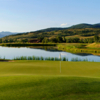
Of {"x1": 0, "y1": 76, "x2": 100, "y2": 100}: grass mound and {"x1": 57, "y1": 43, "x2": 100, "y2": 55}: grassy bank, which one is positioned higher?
{"x1": 0, "y1": 76, "x2": 100, "y2": 100}: grass mound

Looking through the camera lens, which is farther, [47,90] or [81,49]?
[81,49]

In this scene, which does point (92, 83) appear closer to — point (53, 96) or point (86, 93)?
point (86, 93)

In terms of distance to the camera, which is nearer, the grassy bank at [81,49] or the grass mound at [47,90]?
the grass mound at [47,90]

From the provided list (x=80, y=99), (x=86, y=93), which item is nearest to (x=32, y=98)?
(x=80, y=99)

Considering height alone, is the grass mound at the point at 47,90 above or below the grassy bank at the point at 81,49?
above

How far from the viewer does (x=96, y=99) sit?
4371 millimetres

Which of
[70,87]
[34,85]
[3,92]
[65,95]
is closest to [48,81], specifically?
[34,85]

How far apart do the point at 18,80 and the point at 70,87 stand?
90.7 inches

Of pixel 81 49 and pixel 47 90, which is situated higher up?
pixel 47 90

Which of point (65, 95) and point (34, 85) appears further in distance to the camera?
point (34, 85)

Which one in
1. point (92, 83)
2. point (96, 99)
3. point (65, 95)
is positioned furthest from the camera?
point (92, 83)

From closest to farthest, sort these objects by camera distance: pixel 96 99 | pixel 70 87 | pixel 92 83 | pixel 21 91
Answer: pixel 96 99 < pixel 21 91 < pixel 70 87 < pixel 92 83

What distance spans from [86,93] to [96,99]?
0.55 meters

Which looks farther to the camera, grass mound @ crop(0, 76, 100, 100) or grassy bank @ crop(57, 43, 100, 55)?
grassy bank @ crop(57, 43, 100, 55)
